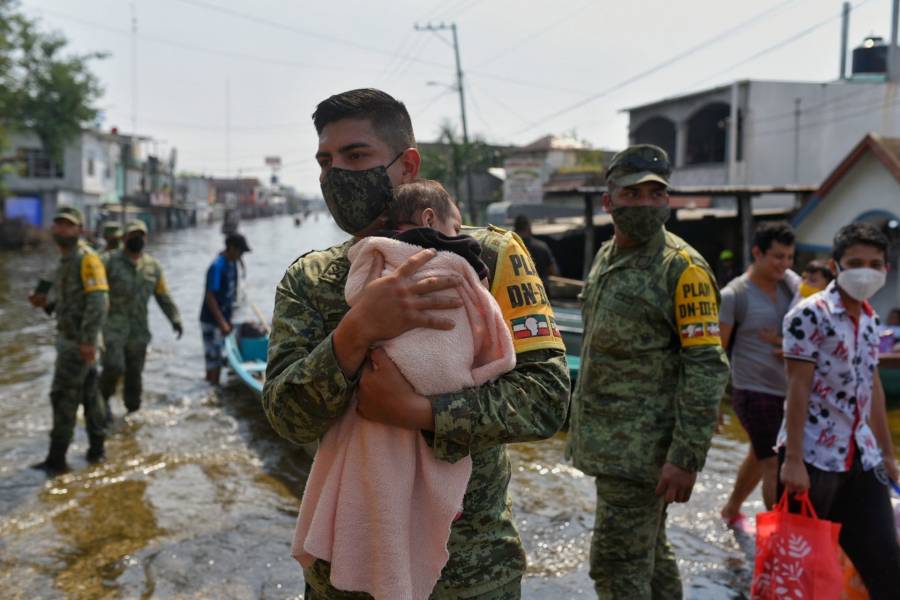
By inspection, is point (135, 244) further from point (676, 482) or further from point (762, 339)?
point (676, 482)

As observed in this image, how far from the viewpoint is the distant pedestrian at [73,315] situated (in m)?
6.22

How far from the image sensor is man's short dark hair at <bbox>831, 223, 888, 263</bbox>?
11.1 ft

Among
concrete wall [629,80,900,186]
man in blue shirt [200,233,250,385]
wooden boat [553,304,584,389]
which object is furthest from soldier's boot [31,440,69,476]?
concrete wall [629,80,900,186]

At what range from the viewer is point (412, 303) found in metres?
1.57

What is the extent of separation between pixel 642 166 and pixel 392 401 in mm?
2193

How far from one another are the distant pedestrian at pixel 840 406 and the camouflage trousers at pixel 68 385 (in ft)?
17.7

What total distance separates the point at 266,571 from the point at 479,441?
349 centimetres

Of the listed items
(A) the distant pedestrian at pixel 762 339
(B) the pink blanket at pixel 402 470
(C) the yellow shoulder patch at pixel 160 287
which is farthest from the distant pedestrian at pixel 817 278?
(C) the yellow shoulder patch at pixel 160 287

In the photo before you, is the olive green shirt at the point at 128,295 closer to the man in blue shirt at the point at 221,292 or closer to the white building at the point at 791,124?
the man in blue shirt at the point at 221,292

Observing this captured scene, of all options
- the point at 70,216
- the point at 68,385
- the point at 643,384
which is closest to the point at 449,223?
the point at 643,384

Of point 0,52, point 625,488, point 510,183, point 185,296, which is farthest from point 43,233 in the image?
point 625,488

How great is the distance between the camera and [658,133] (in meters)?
31.5

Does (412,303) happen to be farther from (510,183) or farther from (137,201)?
(137,201)

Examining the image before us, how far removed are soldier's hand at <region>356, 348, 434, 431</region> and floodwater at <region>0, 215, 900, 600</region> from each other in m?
3.01
